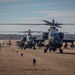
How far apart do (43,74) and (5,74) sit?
313cm

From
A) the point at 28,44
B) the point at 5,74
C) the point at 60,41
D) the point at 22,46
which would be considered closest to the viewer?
the point at 5,74

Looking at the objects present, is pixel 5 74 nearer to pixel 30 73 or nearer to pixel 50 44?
pixel 30 73

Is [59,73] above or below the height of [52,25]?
below

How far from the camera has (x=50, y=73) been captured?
24.6 meters

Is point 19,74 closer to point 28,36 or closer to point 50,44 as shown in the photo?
point 50,44

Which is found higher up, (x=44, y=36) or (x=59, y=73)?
(x=44, y=36)

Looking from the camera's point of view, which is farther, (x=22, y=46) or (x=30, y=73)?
(x=22, y=46)

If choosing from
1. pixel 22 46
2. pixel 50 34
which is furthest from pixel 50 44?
pixel 22 46

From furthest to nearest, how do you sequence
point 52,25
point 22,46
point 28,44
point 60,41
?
point 22,46 < point 28,44 < point 52,25 < point 60,41

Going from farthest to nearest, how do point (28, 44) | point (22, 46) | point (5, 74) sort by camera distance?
1. point (22, 46)
2. point (28, 44)
3. point (5, 74)

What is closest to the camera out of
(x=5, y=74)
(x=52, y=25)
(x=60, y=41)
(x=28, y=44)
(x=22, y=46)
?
(x=5, y=74)

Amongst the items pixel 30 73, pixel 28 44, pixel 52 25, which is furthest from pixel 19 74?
pixel 28 44

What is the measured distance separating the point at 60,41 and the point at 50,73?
99.4 feet

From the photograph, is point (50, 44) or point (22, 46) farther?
point (22, 46)
